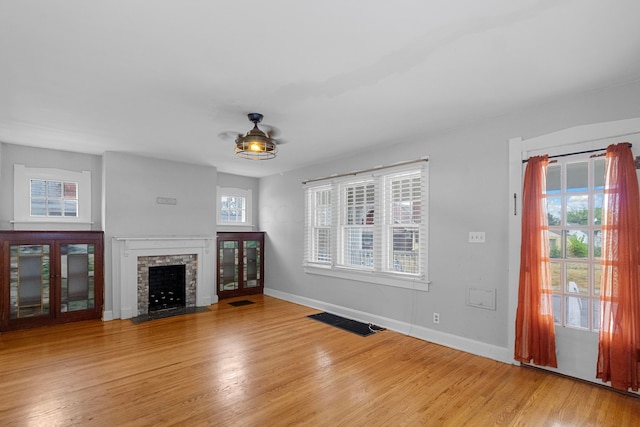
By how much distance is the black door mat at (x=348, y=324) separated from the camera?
453 centimetres

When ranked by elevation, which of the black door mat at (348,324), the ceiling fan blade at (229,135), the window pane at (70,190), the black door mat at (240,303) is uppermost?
the ceiling fan blade at (229,135)

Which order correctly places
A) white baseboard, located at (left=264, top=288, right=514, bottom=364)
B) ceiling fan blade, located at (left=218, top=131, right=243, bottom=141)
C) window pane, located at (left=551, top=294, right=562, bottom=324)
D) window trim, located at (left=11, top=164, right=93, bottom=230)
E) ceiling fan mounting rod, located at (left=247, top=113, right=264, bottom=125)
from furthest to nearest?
window trim, located at (left=11, top=164, right=93, bottom=230), ceiling fan blade, located at (left=218, top=131, right=243, bottom=141), white baseboard, located at (left=264, top=288, right=514, bottom=364), ceiling fan mounting rod, located at (left=247, top=113, right=264, bottom=125), window pane, located at (left=551, top=294, right=562, bottom=324)

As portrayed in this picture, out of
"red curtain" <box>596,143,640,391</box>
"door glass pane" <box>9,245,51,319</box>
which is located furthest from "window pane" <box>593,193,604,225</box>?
"door glass pane" <box>9,245,51,319</box>

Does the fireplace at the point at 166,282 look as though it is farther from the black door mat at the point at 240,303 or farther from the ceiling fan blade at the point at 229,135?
the ceiling fan blade at the point at 229,135

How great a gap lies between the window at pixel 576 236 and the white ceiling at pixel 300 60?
2.45 ft

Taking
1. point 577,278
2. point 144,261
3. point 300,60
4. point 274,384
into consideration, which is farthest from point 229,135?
point 577,278

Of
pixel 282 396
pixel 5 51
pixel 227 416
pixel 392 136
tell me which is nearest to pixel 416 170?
pixel 392 136

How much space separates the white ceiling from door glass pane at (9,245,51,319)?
175 cm

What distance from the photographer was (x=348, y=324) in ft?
15.9

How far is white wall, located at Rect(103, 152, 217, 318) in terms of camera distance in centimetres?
520

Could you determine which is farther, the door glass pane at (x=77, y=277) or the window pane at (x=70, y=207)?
the window pane at (x=70, y=207)

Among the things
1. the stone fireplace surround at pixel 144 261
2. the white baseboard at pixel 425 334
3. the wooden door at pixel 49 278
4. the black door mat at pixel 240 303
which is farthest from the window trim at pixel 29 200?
the white baseboard at pixel 425 334

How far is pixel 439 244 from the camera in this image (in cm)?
411

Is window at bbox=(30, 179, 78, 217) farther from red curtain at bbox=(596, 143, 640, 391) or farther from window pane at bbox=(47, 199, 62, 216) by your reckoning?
red curtain at bbox=(596, 143, 640, 391)
